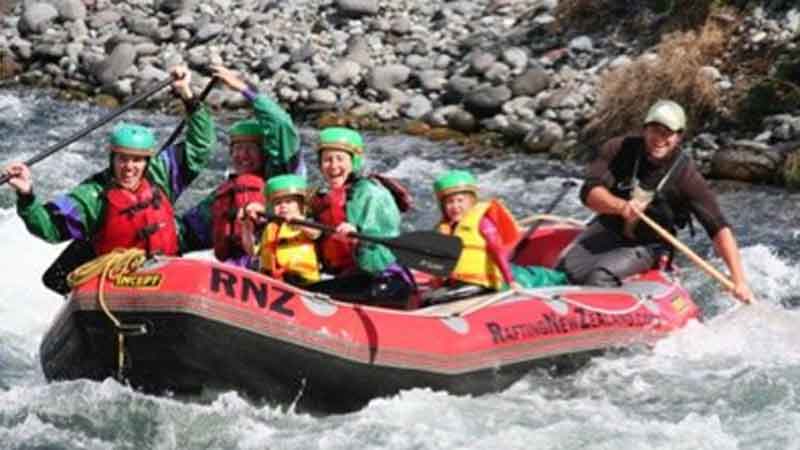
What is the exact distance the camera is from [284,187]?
7.77 metres

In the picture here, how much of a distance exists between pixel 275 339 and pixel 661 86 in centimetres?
703

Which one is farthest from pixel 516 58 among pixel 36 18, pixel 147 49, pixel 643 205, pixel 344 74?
pixel 643 205

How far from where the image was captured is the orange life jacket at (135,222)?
7.79 metres

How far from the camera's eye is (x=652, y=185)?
8.67 m

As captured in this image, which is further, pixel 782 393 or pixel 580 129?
pixel 580 129

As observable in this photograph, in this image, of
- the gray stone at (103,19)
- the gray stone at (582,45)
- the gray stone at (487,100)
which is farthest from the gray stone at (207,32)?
the gray stone at (582,45)

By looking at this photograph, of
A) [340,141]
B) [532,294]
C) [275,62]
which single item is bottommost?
[275,62]

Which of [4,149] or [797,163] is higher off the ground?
[797,163]

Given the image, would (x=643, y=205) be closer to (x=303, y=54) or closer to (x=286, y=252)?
(x=286, y=252)

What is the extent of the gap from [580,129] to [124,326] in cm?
743

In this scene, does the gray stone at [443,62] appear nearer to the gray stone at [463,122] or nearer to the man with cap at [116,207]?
the gray stone at [463,122]

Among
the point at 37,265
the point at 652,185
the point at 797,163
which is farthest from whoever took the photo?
the point at 797,163

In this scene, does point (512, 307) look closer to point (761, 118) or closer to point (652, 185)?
point (652, 185)

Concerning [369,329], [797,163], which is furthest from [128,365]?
[797,163]
